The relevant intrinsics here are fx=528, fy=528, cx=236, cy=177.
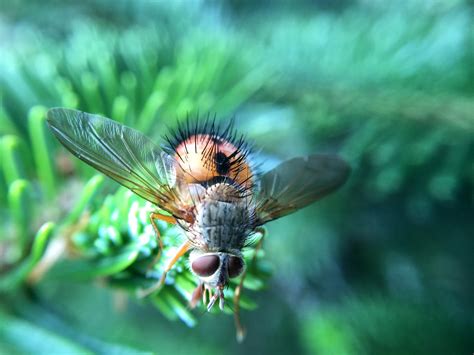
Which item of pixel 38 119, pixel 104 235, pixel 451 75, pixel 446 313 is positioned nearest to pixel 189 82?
pixel 38 119

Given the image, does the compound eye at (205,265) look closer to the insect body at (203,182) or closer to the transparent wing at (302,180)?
the insect body at (203,182)

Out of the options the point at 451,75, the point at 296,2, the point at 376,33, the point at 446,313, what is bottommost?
the point at 446,313

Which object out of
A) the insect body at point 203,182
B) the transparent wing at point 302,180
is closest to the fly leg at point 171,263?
the insect body at point 203,182

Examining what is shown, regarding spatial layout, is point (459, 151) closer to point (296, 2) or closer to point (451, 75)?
point (451, 75)

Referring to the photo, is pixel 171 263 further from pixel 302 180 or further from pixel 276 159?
pixel 276 159

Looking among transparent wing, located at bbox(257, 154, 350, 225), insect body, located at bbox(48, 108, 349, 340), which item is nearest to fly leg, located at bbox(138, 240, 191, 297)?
insect body, located at bbox(48, 108, 349, 340)

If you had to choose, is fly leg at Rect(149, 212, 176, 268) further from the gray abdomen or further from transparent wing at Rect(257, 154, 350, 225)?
transparent wing at Rect(257, 154, 350, 225)
